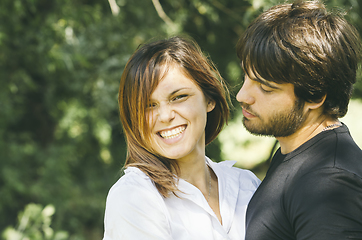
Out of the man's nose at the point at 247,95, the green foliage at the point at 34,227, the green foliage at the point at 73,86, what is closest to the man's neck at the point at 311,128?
the man's nose at the point at 247,95

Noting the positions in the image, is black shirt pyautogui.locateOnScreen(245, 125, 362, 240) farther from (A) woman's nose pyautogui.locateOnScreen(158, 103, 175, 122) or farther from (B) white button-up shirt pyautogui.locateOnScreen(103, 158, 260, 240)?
(A) woman's nose pyautogui.locateOnScreen(158, 103, 175, 122)

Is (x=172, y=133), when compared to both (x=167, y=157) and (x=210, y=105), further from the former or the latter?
(x=210, y=105)

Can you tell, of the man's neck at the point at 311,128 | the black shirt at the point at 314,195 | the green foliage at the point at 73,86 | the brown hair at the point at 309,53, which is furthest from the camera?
the green foliage at the point at 73,86

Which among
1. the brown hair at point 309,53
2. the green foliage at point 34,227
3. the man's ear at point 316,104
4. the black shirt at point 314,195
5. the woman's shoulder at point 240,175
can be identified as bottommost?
the green foliage at point 34,227

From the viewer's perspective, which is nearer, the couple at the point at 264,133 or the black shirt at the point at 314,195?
the black shirt at the point at 314,195

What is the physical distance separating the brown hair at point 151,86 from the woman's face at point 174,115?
0.03 m


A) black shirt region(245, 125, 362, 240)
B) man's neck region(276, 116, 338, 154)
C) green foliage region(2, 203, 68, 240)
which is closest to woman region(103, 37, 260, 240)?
black shirt region(245, 125, 362, 240)

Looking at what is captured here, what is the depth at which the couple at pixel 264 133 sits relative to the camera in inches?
50.3

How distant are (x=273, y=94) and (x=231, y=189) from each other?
0.65 meters

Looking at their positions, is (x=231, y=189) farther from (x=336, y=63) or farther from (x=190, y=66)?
(x=336, y=63)

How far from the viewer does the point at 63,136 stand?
5.09 meters

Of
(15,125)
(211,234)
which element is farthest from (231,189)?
(15,125)

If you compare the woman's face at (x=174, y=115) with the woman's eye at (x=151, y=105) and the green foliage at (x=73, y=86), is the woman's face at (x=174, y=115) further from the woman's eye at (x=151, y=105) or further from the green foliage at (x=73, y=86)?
the green foliage at (x=73, y=86)

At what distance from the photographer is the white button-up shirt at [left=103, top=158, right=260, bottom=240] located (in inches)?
58.2
